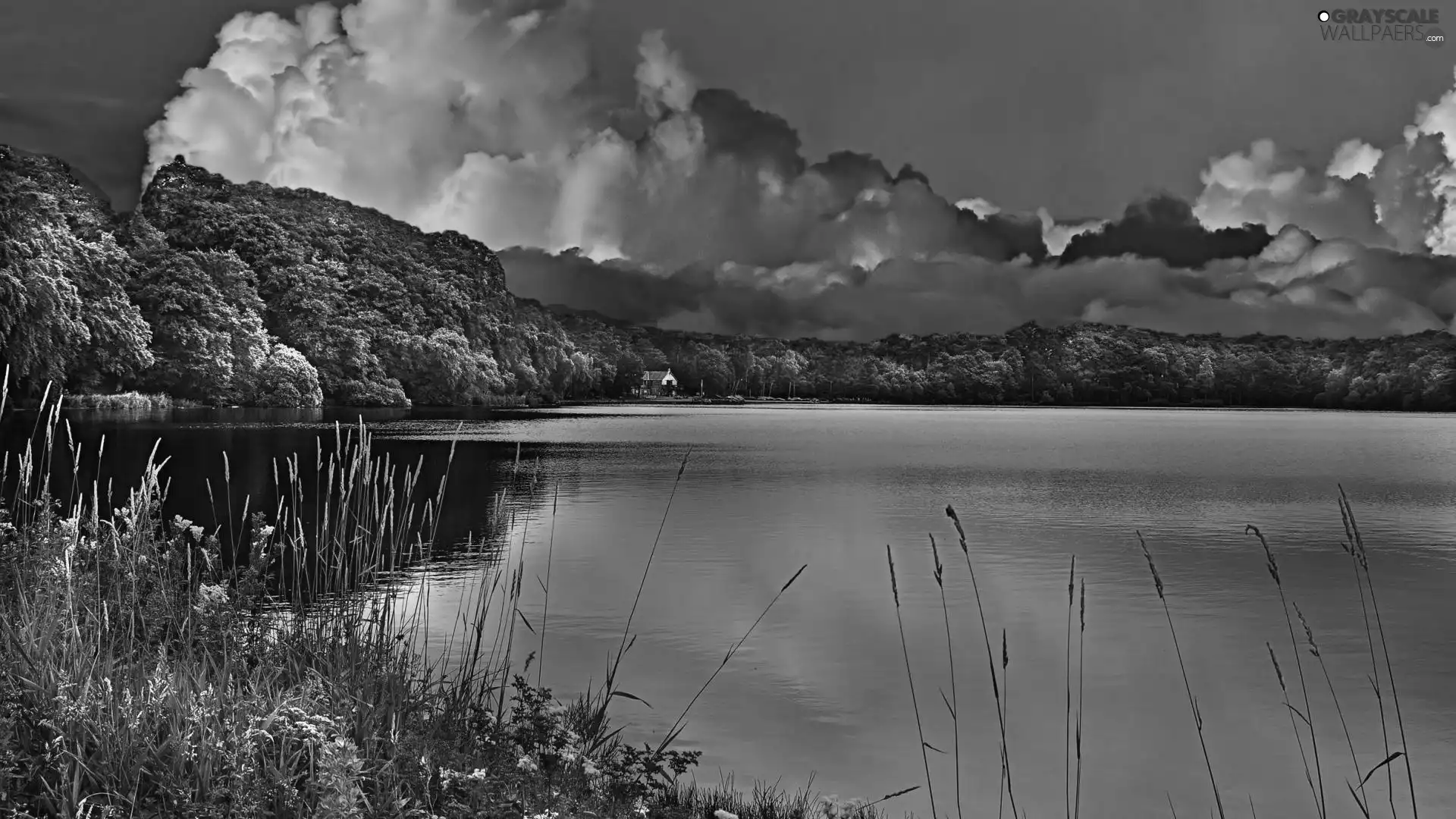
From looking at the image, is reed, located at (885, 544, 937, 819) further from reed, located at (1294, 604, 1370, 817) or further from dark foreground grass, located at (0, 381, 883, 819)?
reed, located at (1294, 604, 1370, 817)

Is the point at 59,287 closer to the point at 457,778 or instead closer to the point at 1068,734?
the point at 1068,734

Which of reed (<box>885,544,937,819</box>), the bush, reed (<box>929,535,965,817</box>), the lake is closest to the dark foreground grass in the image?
reed (<box>885,544,937,819</box>)

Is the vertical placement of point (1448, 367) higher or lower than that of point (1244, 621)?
higher

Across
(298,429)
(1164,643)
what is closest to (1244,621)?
(1164,643)

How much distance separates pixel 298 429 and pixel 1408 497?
42315mm

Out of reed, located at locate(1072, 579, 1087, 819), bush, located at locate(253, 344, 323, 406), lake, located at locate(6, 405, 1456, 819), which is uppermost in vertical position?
bush, located at locate(253, 344, 323, 406)

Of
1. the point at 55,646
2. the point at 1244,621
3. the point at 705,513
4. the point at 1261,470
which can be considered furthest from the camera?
the point at 1261,470

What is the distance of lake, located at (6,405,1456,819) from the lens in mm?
7777

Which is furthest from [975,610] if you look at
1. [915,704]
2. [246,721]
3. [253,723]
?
[253,723]

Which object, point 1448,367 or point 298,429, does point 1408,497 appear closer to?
point 298,429

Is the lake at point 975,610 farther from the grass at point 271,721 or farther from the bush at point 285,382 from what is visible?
the bush at point 285,382

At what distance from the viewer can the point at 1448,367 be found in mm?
147750

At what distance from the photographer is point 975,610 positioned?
556 inches

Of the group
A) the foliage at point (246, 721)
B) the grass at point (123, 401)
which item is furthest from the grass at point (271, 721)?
the grass at point (123, 401)
